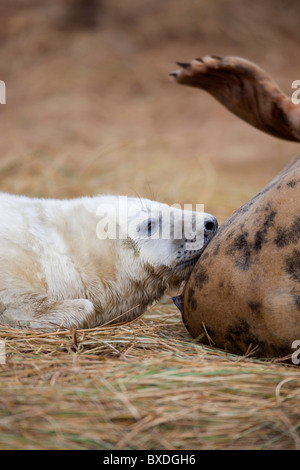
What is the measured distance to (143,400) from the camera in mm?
1732

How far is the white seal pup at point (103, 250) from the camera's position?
8.77 feet

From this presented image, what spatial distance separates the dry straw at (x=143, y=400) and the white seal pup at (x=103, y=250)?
1.60ft

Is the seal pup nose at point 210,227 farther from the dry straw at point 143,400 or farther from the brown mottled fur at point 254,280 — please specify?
the dry straw at point 143,400

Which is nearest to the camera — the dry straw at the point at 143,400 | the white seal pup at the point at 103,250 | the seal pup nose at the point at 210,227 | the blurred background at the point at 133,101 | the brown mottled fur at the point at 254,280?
the dry straw at the point at 143,400

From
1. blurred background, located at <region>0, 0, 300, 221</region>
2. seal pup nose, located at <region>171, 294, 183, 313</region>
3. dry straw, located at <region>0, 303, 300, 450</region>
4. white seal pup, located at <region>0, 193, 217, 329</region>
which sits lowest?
dry straw, located at <region>0, 303, 300, 450</region>

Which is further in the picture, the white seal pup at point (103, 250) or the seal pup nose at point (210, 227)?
the seal pup nose at point (210, 227)

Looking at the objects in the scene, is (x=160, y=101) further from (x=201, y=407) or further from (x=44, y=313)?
(x=201, y=407)

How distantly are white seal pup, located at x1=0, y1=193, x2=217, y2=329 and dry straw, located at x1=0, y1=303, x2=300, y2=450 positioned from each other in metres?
0.49

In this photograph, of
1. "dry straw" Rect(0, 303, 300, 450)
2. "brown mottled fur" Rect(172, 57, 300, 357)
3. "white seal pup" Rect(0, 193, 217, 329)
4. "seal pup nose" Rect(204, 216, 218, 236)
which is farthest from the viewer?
"seal pup nose" Rect(204, 216, 218, 236)

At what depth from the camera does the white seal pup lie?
105 inches

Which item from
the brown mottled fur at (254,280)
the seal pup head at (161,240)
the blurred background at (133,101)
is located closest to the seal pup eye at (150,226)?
the seal pup head at (161,240)

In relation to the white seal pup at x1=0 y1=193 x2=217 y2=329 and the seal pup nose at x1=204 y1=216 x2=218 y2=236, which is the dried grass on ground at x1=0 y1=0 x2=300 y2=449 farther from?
the seal pup nose at x1=204 y1=216 x2=218 y2=236

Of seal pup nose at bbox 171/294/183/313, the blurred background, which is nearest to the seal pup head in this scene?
seal pup nose at bbox 171/294/183/313

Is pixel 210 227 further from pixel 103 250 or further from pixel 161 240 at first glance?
pixel 103 250
